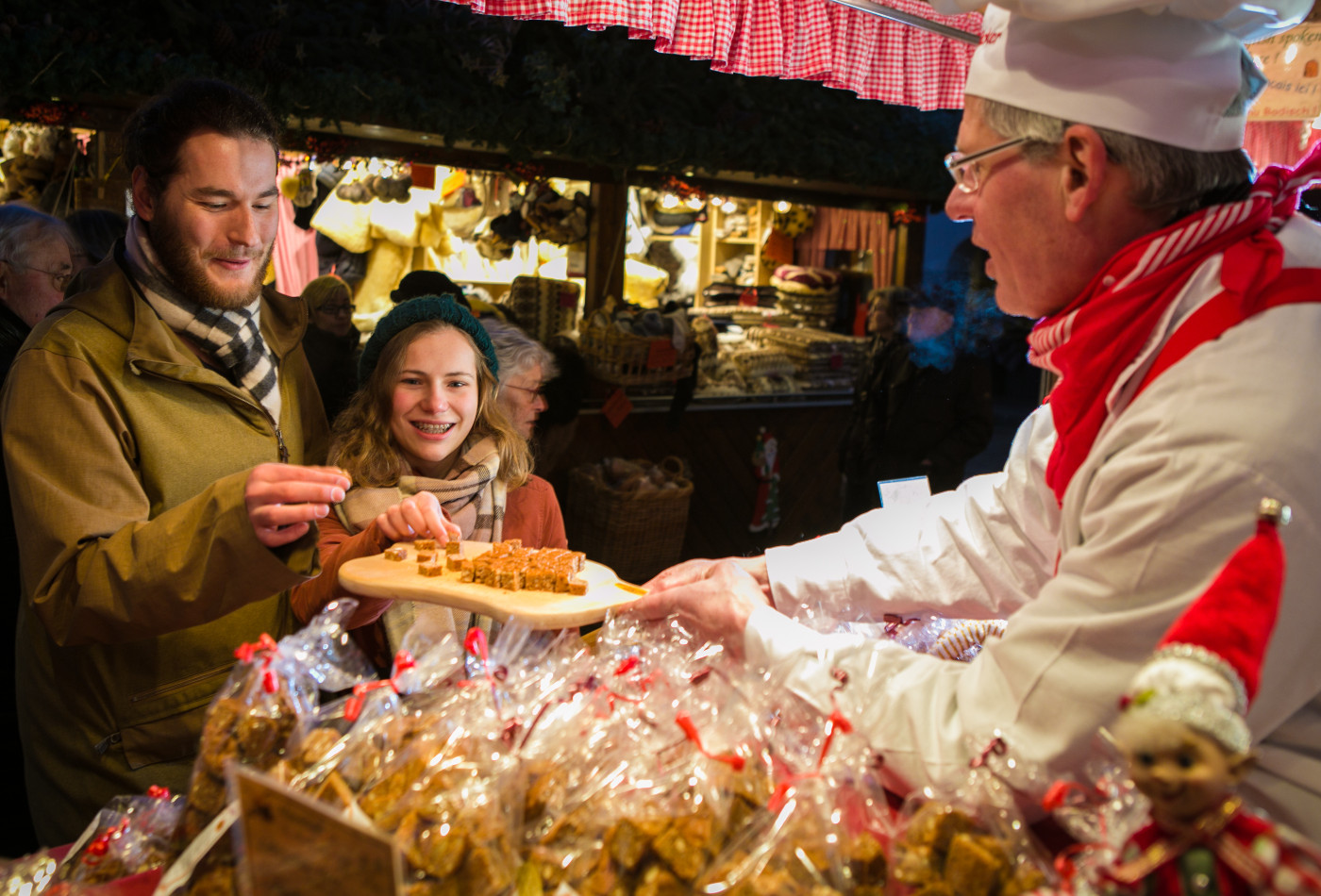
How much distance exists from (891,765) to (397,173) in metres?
5.21

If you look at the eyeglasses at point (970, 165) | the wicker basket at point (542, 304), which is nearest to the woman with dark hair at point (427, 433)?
the eyeglasses at point (970, 165)

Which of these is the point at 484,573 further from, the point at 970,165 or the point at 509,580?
the point at 970,165

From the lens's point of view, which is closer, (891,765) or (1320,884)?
(1320,884)

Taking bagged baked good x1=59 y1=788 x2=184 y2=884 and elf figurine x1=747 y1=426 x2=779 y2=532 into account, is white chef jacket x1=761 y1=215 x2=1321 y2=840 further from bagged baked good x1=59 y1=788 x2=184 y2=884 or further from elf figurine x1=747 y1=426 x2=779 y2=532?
elf figurine x1=747 y1=426 x2=779 y2=532

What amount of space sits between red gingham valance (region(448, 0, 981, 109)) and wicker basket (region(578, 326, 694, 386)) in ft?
8.06

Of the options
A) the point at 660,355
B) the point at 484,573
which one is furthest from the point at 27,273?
the point at 660,355

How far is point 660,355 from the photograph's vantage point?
18.3ft

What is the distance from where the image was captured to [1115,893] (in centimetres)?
74

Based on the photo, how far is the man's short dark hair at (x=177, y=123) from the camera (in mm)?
1740

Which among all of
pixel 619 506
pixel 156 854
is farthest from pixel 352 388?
pixel 156 854

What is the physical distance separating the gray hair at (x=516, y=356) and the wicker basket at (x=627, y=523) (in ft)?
5.37

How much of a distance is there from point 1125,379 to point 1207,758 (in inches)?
24.3

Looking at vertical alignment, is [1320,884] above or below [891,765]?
above

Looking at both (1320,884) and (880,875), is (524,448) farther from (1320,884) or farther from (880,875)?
(1320,884)
